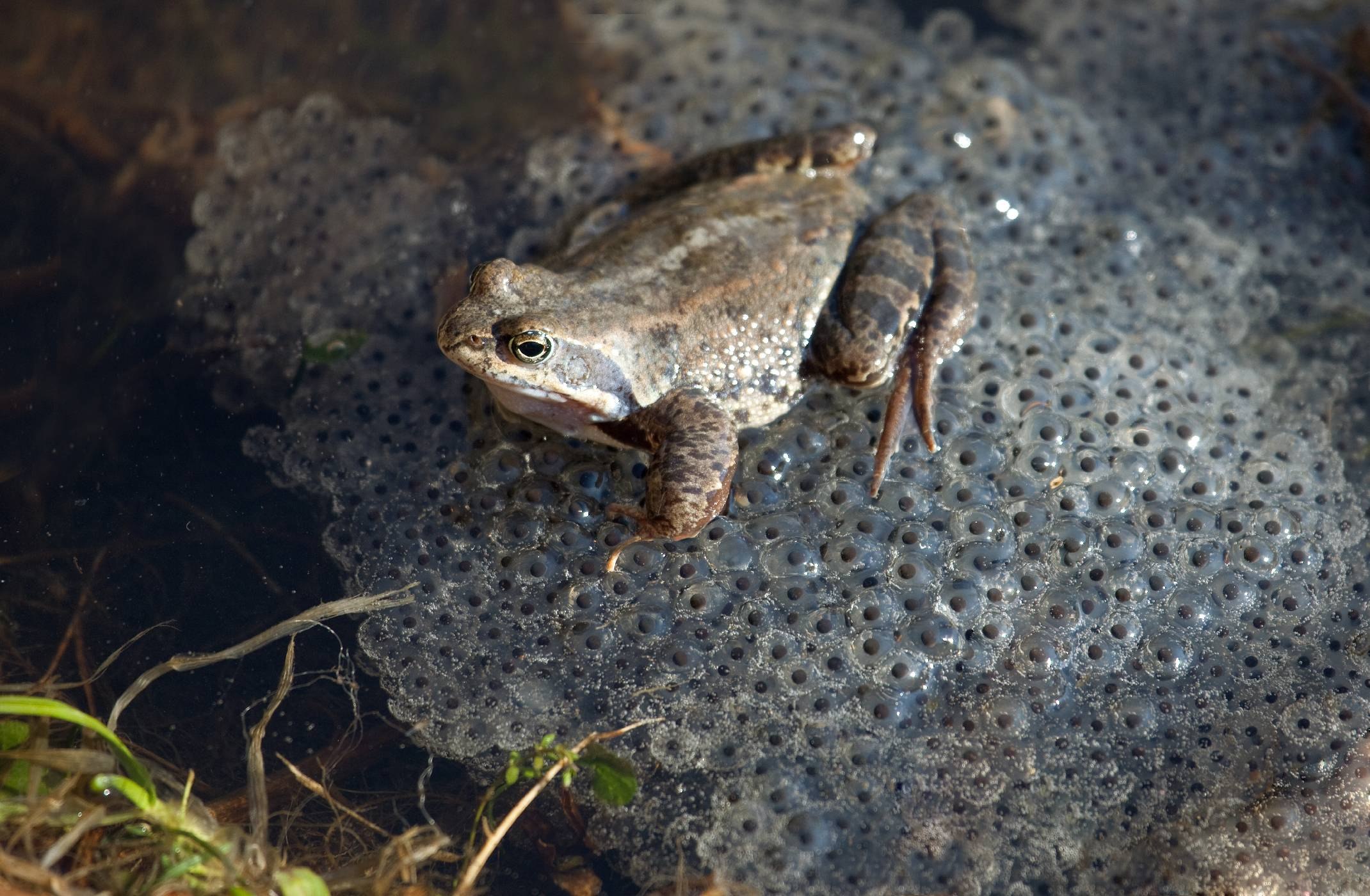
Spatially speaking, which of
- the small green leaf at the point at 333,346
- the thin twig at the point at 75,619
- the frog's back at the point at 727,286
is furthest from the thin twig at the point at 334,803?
the frog's back at the point at 727,286

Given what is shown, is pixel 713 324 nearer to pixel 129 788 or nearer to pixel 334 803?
pixel 334 803

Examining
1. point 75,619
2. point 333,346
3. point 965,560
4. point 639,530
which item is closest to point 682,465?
point 639,530

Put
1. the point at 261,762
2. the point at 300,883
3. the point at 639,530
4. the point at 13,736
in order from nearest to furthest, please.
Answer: the point at 300,883 → the point at 13,736 → the point at 261,762 → the point at 639,530

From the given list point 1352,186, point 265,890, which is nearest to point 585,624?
point 265,890

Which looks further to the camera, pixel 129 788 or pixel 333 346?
pixel 333 346

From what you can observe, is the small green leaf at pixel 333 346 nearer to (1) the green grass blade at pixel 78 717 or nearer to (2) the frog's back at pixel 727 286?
(2) the frog's back at pixel 727 286

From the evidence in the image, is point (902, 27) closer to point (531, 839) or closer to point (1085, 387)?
point (1085, 387)

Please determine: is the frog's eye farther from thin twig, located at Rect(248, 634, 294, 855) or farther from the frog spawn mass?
thin twig, located at Rect(248, 634, 294, 855)
